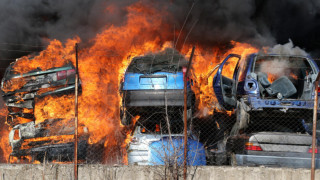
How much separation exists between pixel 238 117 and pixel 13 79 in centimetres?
629

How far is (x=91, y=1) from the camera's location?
14320 millimetres

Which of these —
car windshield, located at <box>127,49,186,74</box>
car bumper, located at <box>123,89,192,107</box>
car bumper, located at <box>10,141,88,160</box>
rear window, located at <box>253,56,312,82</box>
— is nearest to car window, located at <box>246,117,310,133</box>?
rear window, located at <box>253,56,312,82</box>

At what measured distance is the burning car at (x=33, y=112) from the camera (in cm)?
823

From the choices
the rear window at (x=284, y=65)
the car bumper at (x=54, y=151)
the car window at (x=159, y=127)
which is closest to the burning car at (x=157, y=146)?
the car window at (x=159, y=127)

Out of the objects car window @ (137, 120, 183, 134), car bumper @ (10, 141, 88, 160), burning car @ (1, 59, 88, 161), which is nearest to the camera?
car window @ (137, 120, 183, 134)

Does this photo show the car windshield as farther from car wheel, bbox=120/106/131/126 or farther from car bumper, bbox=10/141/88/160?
car bumper, bbox=10/141/88/160

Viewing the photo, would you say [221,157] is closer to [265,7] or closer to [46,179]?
[46,179]

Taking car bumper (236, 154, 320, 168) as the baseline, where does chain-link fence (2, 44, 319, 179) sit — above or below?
above

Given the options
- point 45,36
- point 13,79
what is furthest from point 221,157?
point 45,36

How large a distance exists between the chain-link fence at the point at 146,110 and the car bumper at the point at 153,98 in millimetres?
25

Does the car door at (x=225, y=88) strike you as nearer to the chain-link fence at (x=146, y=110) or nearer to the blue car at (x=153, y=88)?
the chain-link fence at (x=146, y=110)

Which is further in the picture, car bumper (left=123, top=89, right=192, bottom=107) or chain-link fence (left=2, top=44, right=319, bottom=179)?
car bumper (left=123, top=89, right=192, bottom=107)

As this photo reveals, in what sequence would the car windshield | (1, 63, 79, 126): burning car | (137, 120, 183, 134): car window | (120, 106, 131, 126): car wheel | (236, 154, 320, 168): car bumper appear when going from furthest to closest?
(1, 63, 79, 126): burning car, (120, 106, 131, 126): car wheel, the car windshield, (137, 120, 183, 134): car window, (236, 154, 320, 168): car bumper

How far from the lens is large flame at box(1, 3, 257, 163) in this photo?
914 centimetres
